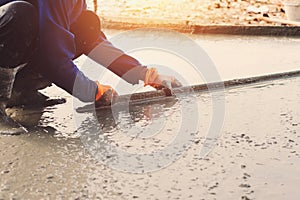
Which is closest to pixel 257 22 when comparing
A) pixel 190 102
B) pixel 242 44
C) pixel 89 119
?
pixel 242 44

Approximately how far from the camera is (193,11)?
669 cm

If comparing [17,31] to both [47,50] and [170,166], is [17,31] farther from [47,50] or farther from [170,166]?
[170,166]

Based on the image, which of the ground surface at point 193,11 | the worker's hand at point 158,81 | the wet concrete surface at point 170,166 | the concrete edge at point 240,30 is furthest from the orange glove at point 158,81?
the ground surface at point 193,11

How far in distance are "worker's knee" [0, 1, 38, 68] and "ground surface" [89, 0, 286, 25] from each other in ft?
10.9

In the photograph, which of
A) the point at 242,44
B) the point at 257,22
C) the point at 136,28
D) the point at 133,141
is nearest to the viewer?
the point at 133,141

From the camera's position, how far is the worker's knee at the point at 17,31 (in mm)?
2205

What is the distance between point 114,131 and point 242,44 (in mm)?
2597

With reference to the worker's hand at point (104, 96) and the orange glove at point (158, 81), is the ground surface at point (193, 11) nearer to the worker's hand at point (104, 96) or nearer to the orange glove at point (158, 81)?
the orange glove at point (158, 81)

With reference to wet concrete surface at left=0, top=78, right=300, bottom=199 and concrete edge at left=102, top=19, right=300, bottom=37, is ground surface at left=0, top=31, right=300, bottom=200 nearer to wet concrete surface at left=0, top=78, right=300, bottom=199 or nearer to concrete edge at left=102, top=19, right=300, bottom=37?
wet concrete surface at left=0, top=78, right=300, bottom=199

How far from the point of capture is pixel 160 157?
6.60ft

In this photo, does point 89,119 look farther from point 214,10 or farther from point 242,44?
point 214,10

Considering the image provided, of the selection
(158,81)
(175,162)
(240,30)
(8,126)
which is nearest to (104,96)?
(158,81)

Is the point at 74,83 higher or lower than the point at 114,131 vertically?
higher

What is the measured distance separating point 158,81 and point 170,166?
1.00m
